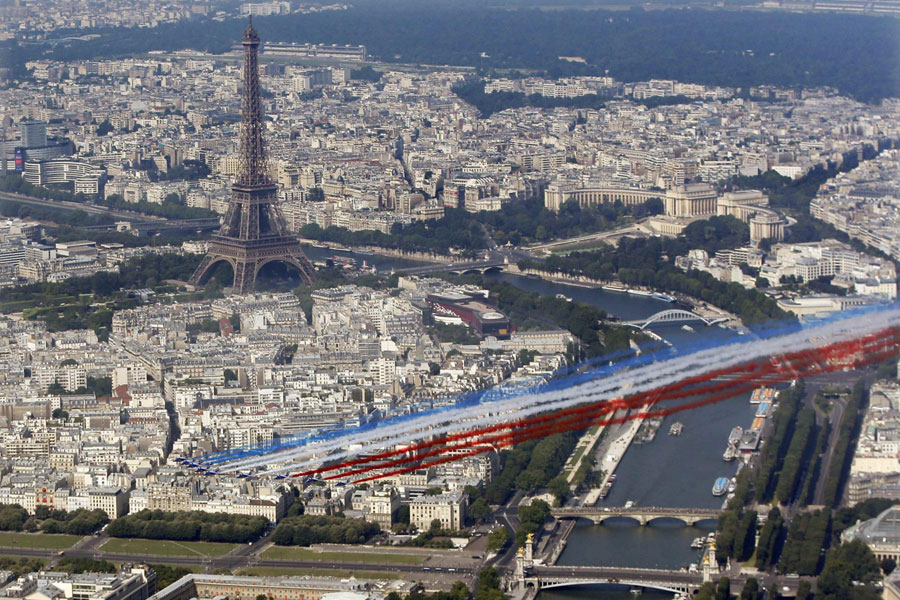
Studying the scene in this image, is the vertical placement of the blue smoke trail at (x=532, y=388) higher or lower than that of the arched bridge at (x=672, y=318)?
higher

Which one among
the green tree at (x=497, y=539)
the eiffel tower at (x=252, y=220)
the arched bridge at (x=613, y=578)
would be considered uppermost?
the arched bridge at (x=613, y=578)

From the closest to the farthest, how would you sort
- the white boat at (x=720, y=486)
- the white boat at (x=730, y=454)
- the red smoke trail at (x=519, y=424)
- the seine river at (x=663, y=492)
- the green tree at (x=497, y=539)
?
the seine river at (x=663, y=492)
the green tree at (x=497, y=539)
the white boat at (x=720, y=486)
the red smoke trail at (x=519, y=424)
the white boat at (x=730, y=454)

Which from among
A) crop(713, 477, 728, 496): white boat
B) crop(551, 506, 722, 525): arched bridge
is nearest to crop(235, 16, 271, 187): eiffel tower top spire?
crop(713, 477, 728, 496): white boat

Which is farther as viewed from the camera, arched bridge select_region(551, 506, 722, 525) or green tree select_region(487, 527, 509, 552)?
arched bridge select_region(551, 506, 722, 525)

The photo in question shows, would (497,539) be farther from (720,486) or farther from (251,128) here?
(251,128)

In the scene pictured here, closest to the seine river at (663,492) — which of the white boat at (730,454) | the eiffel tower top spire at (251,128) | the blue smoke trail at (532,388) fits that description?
the white boat at (730,454)

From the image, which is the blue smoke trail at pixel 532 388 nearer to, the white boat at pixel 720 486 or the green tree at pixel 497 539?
the white boat at pixel 720 486

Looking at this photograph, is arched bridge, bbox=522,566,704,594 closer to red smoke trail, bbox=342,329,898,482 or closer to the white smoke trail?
red smoke trail, bbox=342,329,898,482

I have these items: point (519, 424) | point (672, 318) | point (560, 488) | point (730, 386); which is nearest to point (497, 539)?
point (560, 488)
